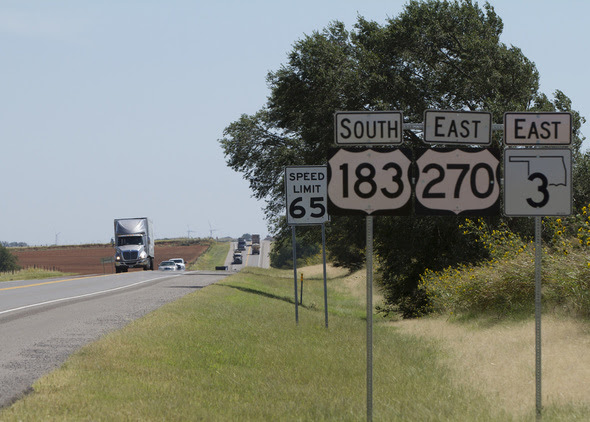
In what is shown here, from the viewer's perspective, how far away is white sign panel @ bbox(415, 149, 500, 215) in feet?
25.5

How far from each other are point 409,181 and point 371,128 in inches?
26.2

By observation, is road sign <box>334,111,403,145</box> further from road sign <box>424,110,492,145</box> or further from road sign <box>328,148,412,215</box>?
road sign <box>424,110,492,145</box>

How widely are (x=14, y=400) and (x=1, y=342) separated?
4.89 m

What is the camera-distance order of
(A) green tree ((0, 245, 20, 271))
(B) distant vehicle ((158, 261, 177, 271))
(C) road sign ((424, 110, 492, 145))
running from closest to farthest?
(C) road sign ((424, 110, 492, 145))
(B) distant vehicle ((158, 261, 177, 271))
(A) green tree ((0, 245, 20, 271))

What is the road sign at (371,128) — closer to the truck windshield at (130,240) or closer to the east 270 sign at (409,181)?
the east 270 sign at (409,181)

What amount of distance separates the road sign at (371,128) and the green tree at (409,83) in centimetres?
1888

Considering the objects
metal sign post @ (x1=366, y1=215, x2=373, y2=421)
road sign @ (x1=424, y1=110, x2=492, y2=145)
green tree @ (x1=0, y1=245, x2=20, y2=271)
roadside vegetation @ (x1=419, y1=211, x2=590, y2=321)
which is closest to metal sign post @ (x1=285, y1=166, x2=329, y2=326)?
roadside vegetation @ (x1=419, y1=211, x2=590, y2=321)

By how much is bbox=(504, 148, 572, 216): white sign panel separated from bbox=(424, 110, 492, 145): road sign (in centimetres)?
49

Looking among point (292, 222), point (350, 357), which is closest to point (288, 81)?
point (292, 222)

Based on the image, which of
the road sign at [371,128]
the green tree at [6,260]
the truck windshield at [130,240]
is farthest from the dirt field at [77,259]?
the road sign at [371,128]

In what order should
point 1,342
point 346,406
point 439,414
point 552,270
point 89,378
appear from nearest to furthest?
point 439,414 < point 346,406 < point 89,378 < point 1,342 < point 552,270

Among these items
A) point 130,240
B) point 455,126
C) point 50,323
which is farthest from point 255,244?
point 455,126

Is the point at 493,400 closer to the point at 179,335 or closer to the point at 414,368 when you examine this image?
the point at 414,368

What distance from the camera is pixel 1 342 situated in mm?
12453
